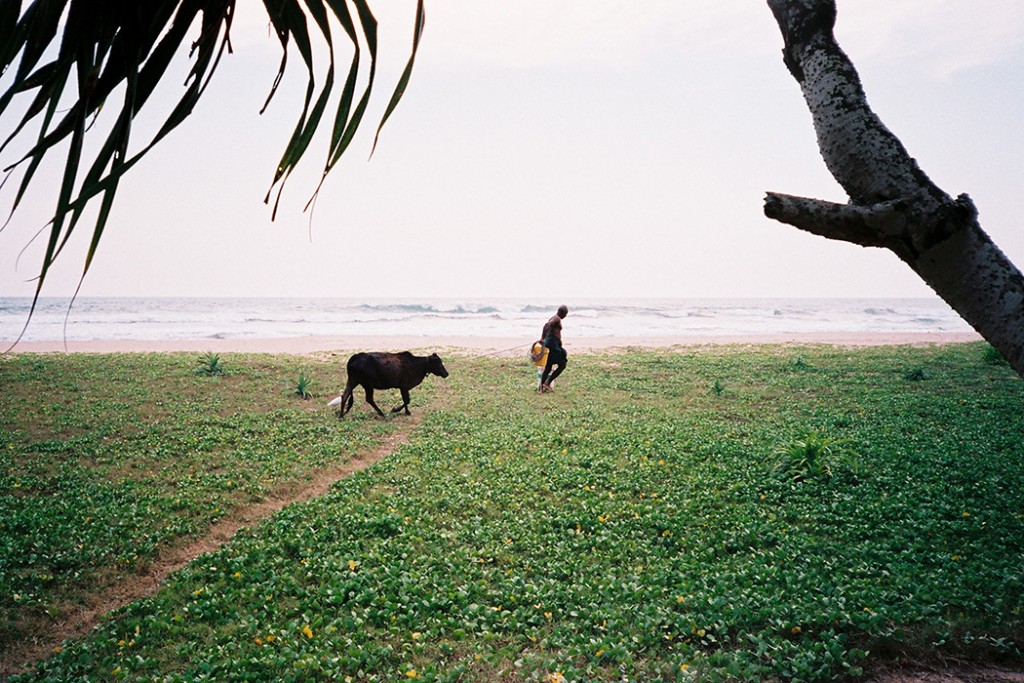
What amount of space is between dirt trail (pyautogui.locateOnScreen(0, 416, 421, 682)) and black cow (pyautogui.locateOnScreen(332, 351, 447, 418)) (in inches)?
142

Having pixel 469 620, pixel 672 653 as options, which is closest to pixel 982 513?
pixel 672 653

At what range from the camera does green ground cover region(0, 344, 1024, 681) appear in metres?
5.41

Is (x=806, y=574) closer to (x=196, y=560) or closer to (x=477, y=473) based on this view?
(x=477, y=473)

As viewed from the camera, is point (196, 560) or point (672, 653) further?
point (196, 560)

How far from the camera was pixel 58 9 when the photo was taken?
67.0 inches

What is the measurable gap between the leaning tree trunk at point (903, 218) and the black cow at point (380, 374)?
12227 millimetres

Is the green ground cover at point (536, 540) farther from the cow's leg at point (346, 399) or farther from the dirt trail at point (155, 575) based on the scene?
the cow's leg at point (346, 399)

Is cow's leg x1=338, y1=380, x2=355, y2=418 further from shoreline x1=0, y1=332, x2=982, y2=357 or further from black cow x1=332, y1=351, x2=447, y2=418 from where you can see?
shoreline x1=0, y1=332, x2=982, y2=357

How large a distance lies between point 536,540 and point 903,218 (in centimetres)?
577

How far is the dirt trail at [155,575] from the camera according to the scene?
5.61 m

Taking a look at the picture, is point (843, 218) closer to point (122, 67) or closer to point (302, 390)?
point (122, 67)

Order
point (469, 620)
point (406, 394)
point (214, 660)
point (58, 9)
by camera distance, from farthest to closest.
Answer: point (406, 394)
point (469, 620)
point (214, 660)
point (58, 9)

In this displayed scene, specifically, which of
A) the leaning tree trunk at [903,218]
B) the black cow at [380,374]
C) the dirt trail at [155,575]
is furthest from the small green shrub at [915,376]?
the leaning tree trunk at [903,218]

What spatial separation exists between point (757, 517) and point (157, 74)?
7.98 meters
